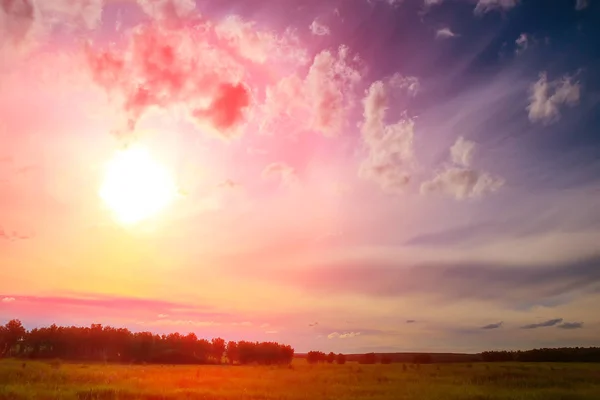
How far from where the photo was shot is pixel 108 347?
115500 millimetres

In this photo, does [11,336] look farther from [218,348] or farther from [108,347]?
[218,348]

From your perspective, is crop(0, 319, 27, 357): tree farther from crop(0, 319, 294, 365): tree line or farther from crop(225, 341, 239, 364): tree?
crop(225, 341, 239, 364): tree

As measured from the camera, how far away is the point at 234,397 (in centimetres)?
2462

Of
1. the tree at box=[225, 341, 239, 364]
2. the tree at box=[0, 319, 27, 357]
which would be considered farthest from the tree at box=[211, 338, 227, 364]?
the tree at box=[0, 319, 27, 357]

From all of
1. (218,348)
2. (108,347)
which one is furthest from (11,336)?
(218,348)

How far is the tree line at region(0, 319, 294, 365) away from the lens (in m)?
110

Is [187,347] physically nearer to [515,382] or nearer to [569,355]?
[569,355]

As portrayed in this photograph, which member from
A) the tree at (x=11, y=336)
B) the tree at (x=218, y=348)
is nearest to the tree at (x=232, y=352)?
the tree at (x=218, y=348)

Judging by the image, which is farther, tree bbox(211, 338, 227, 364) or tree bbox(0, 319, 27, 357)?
tree bbox(211, 338, 227, 364)

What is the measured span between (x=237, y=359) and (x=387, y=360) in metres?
58.2

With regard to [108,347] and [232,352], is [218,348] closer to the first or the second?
[232,352]

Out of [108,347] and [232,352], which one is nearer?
[108,347]

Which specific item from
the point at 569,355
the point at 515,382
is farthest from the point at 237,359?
the point at 515,382

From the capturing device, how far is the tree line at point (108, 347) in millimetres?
110062
